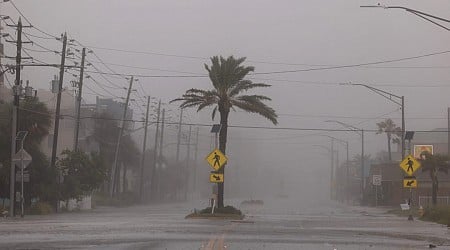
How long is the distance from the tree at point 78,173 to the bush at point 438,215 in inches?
1110

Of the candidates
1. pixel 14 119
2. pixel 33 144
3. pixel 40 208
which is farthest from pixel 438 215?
pixel 33 144

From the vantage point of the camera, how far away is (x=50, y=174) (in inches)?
2157

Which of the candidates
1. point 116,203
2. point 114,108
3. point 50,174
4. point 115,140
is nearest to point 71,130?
point 115,140

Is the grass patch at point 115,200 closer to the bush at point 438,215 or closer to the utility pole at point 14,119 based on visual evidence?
the utility pole at point 14,119

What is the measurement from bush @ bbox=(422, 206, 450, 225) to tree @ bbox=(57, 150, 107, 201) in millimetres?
28191

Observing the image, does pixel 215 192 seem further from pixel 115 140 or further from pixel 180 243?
pixel 115 140

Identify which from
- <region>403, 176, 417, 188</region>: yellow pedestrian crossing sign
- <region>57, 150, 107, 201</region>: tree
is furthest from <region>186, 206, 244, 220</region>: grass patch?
<region>57, 150, 107, 201</region>: tree

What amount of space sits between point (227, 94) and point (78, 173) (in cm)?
2130

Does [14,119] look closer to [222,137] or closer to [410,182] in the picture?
[222,137]

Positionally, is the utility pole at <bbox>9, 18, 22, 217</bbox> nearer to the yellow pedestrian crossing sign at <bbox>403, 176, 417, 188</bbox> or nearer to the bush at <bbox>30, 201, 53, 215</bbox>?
the bush at <bbox>30, 201, 53, 215</bbox>

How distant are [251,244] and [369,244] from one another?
11.3 ft

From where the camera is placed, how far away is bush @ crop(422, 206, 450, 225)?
1495 inches

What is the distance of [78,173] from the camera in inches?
2339

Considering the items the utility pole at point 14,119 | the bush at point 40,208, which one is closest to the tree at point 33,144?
the bush at point 40,208
